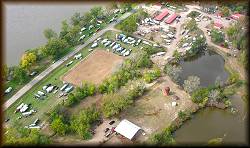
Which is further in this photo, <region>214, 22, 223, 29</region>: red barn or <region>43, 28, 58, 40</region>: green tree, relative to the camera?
<region>214, 22, 223, 29</region>: red barn

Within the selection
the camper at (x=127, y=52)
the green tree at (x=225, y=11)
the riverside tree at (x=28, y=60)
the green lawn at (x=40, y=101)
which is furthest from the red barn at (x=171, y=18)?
the riverside tree at (x=28, y=60)

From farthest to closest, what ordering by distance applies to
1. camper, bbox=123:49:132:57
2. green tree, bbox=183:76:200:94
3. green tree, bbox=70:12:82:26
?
green tree, bbox=70:12:82:26 < camper, bbox=123:49:132:57 < green tree, bbox=183:76:200:94

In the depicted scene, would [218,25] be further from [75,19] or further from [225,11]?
[75,19]

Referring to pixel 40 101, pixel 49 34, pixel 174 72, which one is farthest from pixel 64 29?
pixel 174 72

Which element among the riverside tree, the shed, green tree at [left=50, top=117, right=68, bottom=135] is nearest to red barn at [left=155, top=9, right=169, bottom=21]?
the shed

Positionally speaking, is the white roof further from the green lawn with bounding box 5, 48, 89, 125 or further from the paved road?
the paved road

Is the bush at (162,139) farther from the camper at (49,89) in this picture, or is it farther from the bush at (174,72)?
the camper at (49,89)
